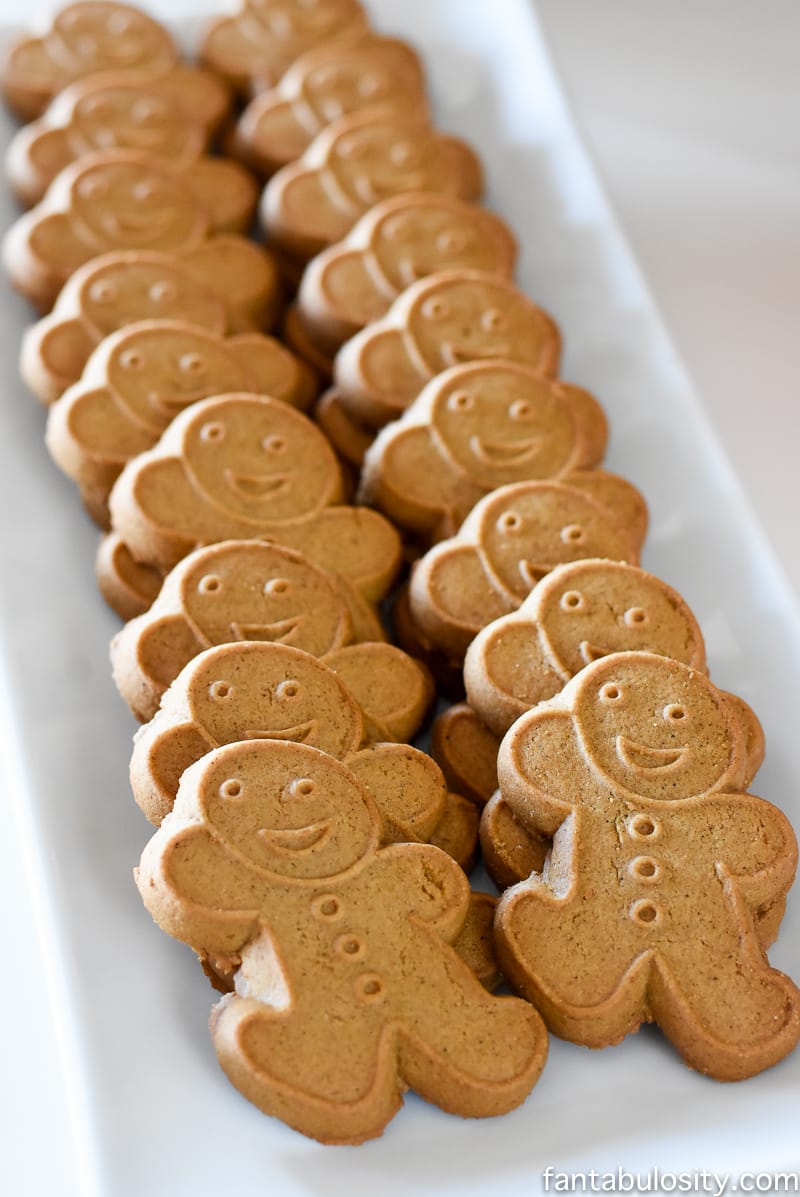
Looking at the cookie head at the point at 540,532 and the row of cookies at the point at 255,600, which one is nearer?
the row of cookies at the point at 255,600

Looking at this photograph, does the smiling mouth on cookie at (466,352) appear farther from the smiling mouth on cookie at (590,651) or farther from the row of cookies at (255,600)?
the smiling mouth on cookie at (590,651)

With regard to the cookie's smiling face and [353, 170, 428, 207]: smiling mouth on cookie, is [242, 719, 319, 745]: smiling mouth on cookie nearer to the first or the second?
the cookie's smiling face

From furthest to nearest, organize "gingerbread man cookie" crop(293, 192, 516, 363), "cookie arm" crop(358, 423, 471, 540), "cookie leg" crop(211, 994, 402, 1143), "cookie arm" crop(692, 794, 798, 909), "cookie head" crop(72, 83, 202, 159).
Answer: "cookie head" crop(72, 83, 202, 159), "gingerbread man cookie" crop(293, 192, 516, 363), "cookie arm" crop(358, 423, 471, 540), "cookie arm" crop(692, 794, 798, 909), "cookie leg" crop(211, 994, 402, 1143)

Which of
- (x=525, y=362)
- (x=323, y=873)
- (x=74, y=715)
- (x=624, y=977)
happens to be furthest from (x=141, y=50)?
(x=624, y=977)

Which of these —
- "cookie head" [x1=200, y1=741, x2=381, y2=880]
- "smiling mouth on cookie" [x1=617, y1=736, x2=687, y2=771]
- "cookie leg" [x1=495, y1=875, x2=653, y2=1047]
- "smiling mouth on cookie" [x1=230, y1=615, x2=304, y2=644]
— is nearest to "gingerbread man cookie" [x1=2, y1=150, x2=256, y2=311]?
"smiling mouth on cookie" [x1=230, y1=615, x2=304, y2=644]

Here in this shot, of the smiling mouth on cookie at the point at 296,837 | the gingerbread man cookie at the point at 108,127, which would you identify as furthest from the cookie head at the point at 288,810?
the gingerbread man cookie at the point at 108,127

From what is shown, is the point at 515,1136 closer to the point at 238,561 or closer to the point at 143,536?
the point at 238,561

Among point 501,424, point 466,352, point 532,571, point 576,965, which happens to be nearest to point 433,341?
point 466,352
